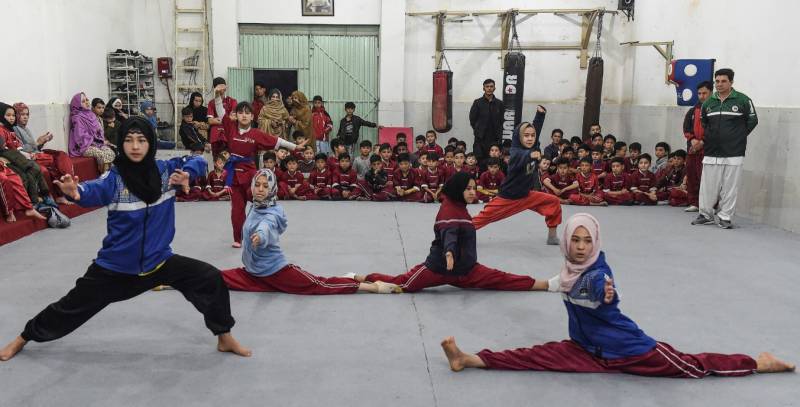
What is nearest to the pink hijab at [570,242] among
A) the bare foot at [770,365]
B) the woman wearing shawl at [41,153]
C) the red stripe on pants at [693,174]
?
the bare foot at [770,365]

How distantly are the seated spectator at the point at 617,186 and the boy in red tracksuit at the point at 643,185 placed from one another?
70 millimetres

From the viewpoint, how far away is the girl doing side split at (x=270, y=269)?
4.34 meters

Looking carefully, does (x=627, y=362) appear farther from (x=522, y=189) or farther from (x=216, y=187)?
(x=216, y=187)

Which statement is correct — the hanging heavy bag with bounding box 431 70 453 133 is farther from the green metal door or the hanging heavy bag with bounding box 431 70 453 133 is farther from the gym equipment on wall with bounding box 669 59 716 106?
the gym equipment on wall with bounding box 669 59 716 106

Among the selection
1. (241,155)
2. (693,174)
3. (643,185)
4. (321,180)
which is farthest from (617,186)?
(241,155)

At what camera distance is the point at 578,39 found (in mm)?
11750

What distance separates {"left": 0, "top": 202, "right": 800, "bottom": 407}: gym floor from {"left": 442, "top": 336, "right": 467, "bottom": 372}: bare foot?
5 cm

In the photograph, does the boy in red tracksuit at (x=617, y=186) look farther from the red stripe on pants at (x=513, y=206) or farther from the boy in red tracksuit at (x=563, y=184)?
the red stripe on pants at (x=513, y=206)

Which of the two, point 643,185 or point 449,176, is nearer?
point 449,176

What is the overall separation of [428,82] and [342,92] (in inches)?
64.7

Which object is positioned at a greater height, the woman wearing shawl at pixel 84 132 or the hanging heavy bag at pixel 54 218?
the woman wearing shawl at pixel 84 132

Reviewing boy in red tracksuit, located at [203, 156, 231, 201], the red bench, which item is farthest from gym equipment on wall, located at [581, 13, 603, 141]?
the red bench

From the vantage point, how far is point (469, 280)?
4465 mm

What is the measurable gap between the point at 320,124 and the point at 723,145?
21.6 feet
